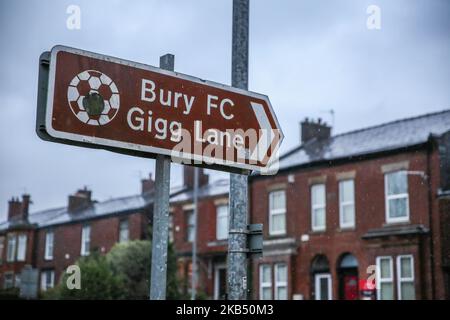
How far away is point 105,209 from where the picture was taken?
44.3m

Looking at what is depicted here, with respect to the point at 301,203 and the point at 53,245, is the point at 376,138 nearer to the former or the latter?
the point at 301,203

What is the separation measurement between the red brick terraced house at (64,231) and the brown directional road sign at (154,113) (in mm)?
35886

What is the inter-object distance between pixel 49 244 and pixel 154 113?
44.8 meters

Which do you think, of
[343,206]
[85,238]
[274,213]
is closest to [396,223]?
[343,206]

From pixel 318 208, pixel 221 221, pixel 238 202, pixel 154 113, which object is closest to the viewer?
pixel 154 113

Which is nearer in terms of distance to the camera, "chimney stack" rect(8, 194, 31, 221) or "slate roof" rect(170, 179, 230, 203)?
"slate roof" rect(170, 179, 230, 203)

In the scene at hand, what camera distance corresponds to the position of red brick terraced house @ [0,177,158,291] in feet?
136

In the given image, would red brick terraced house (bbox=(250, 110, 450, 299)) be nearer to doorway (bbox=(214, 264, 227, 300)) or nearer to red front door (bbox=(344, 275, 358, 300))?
red front door (bbox=(344, 275, 358, 300))

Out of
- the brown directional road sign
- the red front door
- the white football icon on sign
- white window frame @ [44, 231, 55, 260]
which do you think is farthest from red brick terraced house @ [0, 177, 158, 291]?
the white football icon on sign

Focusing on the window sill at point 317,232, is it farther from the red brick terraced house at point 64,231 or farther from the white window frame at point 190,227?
the red brick terraced house at point 64,231

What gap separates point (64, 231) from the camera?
150 ft

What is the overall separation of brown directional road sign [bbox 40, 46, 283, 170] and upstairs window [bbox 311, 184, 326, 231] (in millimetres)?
24633

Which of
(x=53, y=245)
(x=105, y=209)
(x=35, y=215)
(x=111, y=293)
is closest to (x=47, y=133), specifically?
(x=111, y=293)

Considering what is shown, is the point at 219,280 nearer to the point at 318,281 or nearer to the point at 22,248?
the point at 318,281
